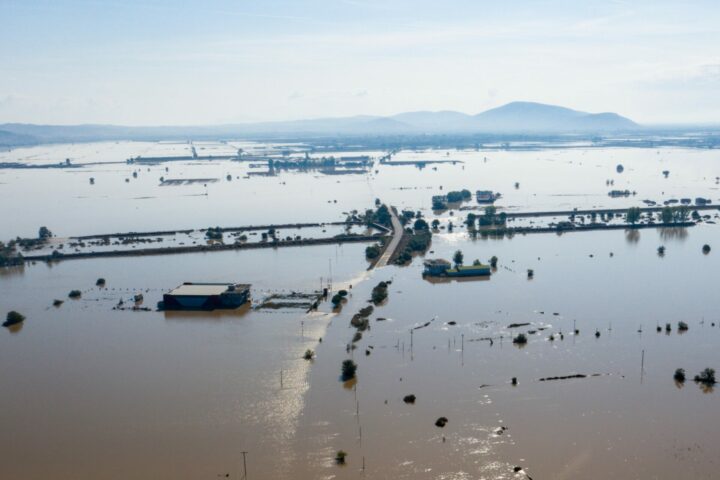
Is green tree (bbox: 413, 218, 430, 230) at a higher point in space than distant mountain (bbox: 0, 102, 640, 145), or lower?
lower

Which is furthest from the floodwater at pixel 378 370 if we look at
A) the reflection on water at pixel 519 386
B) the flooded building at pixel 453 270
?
the flooded building at pixel 453 270

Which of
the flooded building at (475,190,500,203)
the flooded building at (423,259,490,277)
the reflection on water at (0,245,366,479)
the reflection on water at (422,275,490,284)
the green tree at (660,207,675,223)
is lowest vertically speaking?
the reflection on water at (0,245,366,479)

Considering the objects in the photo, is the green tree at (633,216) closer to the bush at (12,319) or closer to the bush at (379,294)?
the bush at (379,294)

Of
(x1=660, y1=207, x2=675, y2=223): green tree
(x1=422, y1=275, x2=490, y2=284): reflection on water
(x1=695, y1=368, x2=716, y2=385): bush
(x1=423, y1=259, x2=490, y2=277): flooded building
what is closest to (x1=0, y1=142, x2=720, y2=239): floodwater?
(x1=660, y1=207, x2=675, y2=223): green tree

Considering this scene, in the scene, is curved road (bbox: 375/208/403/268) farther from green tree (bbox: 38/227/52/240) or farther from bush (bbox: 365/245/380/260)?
green tree (bbox: 38/227/52/240)

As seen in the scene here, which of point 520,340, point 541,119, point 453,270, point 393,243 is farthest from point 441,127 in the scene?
point 520,340

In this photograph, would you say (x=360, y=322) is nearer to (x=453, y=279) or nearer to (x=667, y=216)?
(x=453, y=279)

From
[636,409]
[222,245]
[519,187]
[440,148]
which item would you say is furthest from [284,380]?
[440,148]
